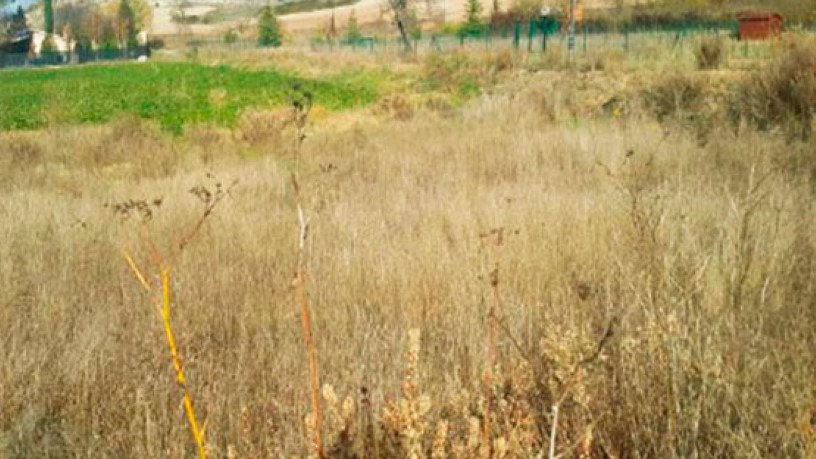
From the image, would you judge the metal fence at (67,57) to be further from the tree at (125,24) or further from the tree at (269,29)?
the tree at (125,24)

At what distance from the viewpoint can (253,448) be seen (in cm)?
216

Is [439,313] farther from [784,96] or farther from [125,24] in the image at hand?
[125,24]

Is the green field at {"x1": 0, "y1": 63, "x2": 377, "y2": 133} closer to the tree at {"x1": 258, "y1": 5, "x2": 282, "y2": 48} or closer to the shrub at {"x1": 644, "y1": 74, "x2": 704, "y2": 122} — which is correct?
the shrub at {"x1": 644, "y1": 74, "x2": 704, "y2": 122}

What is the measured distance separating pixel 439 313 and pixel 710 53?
1842 cm

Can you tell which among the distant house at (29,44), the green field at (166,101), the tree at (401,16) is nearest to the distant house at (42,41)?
the distant house at (29,44)

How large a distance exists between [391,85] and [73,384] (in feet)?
77.9

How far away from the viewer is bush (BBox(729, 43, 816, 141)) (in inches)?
316

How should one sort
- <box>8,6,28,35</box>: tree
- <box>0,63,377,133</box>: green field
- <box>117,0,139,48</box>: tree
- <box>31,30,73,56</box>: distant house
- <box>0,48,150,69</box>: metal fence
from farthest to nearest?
<box>117,0,139,48</box>: tree < <box>8,6,28,35</box>: tree < <box>31,30,73,56</box>: distant house < <box>0,48,150,69</box>: metal fence < <box>0,63,377,133</box>: green field

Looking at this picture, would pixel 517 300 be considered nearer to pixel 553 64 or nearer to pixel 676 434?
pixel 676 434

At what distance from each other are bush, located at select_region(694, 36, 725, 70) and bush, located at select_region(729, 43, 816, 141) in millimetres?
9387

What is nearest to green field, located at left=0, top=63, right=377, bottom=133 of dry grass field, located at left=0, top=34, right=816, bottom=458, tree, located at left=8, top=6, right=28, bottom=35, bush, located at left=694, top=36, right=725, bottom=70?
bush, located at left=694, top=36, right=725, bottom=70

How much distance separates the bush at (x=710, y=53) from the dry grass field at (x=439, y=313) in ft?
39.4

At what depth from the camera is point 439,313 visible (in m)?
3.31

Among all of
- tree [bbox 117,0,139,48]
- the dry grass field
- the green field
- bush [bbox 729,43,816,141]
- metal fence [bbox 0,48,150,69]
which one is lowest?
the dry grass field
